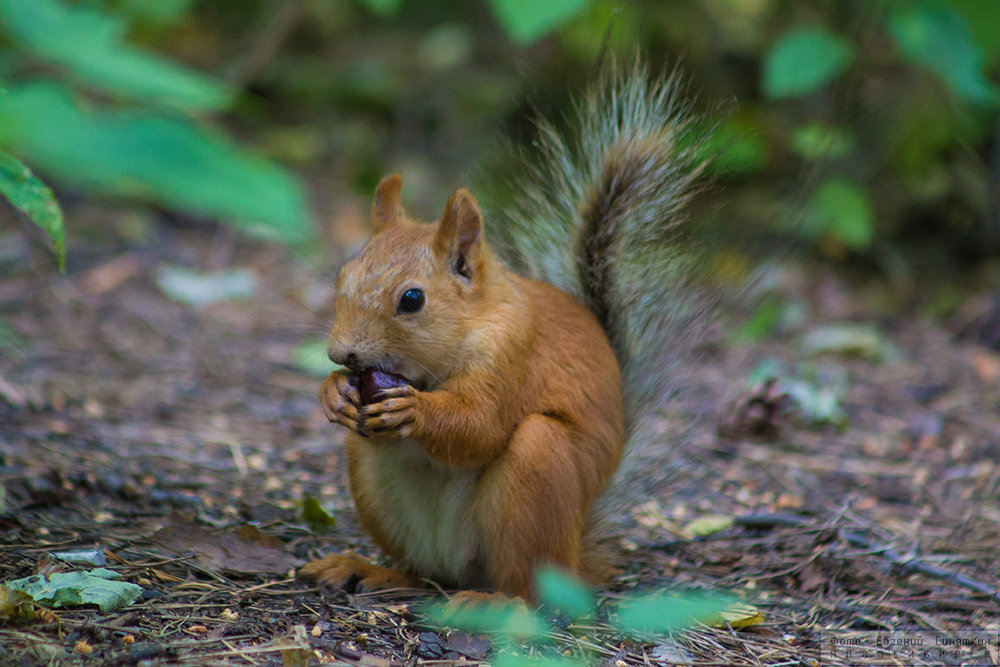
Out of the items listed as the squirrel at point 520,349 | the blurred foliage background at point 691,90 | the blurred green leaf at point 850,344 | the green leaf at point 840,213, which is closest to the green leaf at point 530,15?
the blurred foliage background at point 691,90

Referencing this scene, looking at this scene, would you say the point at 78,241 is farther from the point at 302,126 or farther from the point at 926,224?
the point at 926,224

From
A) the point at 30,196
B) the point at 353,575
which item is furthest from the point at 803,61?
the point at 30,196

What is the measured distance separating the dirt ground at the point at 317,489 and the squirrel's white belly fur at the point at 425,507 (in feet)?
0.30

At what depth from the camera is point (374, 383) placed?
67.3 inches

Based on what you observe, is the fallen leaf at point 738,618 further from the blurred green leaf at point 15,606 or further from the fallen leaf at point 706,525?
the blurred green leaf at point 15,606

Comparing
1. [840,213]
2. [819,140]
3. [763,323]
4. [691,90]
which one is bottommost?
[763,323]

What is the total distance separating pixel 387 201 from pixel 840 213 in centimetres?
270

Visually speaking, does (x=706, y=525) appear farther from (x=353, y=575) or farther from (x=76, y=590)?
(x=76, y=590)

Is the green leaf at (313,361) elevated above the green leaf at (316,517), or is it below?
above

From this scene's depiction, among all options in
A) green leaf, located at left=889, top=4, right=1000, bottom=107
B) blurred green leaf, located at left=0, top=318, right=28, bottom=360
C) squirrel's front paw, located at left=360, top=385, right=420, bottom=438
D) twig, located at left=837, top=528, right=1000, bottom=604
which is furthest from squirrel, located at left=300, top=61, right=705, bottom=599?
blurred green leaf, located at left=0, top=318, right=28, bottom=360

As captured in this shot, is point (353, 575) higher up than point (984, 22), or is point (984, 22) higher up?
point (984, 22)

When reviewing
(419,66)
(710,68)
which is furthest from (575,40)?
(419,66)

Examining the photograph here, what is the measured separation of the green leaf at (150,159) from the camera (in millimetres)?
438

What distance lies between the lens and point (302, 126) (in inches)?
230
